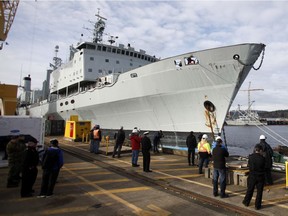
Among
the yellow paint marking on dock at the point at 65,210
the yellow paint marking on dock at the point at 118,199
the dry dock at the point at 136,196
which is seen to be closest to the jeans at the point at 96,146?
the dry dock at the point at 136,196

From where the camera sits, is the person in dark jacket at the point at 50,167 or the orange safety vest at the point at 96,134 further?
the orange safety vest at the point at 96,134

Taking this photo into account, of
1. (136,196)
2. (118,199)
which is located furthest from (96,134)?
(118,199)

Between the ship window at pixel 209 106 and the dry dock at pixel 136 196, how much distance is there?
278 inches

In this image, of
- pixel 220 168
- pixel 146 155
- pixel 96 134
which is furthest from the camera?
pixel 96 134

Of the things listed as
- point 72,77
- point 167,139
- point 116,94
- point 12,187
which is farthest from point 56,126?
point 12,187

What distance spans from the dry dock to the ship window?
7061mm

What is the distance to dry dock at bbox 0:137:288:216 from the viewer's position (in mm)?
4812

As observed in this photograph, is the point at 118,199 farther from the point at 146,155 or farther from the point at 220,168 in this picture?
the point at 146,155

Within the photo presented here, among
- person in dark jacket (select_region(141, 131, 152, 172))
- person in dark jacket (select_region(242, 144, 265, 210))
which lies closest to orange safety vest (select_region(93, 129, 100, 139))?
person in dark jacket (select_region(141, 131, 152, 172))

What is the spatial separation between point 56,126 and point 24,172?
20.1m

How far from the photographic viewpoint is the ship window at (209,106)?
48.9 ft

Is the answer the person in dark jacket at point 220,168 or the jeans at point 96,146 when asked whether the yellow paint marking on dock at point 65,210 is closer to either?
the person in dark jacket at point 220,168

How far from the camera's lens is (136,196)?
5719 mm

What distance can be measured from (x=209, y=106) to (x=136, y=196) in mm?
10429
